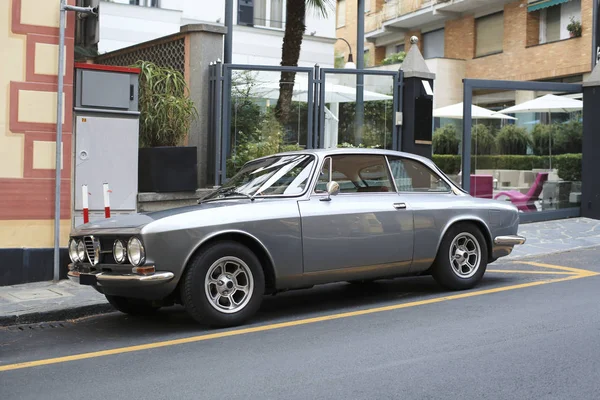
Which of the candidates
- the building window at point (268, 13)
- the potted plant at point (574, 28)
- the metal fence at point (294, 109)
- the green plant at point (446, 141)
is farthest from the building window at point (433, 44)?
the metal fence at point (294, 109)

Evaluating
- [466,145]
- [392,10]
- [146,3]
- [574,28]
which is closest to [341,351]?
[466,145]

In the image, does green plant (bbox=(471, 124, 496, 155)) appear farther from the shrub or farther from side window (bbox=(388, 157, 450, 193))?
side window (bbox=(388, 157, 450, 193))

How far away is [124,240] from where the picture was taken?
6.25 m

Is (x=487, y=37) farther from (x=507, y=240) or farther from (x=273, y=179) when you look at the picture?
(x=273, y=179)

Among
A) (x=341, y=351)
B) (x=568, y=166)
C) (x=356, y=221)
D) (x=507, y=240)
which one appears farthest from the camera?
(x=568, y=166)

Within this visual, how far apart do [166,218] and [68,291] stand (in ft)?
8.46

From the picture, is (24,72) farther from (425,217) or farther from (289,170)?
(425,217)

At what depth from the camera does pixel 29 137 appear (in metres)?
8.92

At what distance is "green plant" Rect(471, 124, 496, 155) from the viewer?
13477 mm

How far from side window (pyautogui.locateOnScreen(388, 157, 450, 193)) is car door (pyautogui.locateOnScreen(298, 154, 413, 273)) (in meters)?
0.13

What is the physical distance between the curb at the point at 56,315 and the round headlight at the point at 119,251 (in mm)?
1307

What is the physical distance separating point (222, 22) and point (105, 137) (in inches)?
586

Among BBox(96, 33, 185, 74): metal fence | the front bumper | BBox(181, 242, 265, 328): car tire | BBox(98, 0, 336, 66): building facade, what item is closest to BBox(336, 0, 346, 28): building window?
BBox(98, 0, 336, 66): building facade

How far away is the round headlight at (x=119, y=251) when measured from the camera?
20.5 feet
